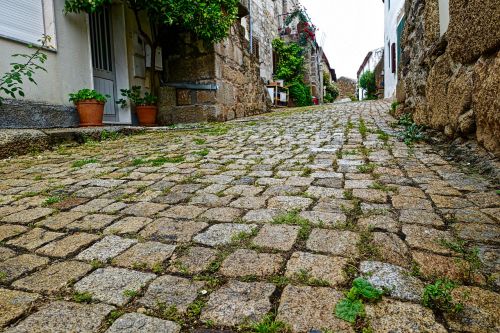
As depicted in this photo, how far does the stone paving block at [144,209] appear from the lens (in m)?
2.01

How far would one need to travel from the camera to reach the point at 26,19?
4785 millimetres

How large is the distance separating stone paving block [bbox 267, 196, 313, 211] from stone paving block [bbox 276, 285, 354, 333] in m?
0.82

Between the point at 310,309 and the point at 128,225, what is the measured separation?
1.11 m

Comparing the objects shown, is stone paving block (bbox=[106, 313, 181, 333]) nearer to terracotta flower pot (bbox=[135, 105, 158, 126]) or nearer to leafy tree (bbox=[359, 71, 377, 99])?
terracotta flower pot (bbox=[135, 105, 158, 126])

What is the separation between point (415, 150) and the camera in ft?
11.4

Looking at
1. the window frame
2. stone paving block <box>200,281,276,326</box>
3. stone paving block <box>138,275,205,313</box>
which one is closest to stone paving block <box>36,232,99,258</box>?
stone paving block <box>138,275,205,313</box>

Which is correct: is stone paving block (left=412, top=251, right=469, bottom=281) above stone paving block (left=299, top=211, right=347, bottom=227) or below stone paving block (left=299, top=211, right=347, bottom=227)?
below

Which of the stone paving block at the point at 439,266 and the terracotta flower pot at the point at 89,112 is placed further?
the terracotta flower pot at the point at 89,112

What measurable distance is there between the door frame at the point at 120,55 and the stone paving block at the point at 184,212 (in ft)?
16.9

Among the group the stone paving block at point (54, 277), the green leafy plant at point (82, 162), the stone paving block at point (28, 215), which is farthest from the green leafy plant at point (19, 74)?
the stone paving block at point (54, 277)

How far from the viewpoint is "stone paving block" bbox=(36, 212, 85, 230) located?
186cm

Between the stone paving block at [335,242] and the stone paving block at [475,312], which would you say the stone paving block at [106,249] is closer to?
the stone paving block at [335,242]

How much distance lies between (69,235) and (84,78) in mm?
4712

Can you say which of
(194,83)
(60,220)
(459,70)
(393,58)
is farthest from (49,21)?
(393,58)
